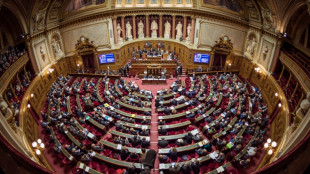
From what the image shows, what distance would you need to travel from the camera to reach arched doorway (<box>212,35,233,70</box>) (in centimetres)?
2456

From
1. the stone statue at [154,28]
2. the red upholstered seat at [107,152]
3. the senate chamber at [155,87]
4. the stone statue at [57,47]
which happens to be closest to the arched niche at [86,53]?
the senate chamber at [155,87]

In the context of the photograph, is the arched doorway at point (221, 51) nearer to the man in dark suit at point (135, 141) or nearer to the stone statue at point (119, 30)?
the stone statue at point (119, 30)

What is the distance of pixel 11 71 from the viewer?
659 inches

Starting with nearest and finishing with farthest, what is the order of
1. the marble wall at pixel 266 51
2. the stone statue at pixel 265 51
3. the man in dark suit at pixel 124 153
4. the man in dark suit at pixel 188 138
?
the man in dark suit at pixel 124 153 < the man in dark suit at pixel 188 138 < the marble wall at pixel 266 51 < the stone statue at pixel 265 51

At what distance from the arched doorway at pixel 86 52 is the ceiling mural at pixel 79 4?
3284 millimetres

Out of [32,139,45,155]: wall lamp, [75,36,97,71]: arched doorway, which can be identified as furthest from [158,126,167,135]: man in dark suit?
[75,36,97,71]: arched doorway

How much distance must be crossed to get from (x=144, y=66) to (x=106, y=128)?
11183mm

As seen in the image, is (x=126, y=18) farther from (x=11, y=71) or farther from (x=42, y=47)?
(x=11, y=71)

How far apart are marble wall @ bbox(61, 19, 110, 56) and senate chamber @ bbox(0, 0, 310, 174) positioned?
0.12m

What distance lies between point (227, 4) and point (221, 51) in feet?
16.8

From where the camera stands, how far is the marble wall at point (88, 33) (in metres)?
25.1

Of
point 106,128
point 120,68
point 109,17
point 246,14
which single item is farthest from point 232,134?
point 109,17

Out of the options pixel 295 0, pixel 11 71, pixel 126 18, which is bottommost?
pixel 11 71

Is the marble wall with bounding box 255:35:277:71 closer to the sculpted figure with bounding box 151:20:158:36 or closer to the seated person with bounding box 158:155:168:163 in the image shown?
the seated person with bounding box 158:155:168:163
